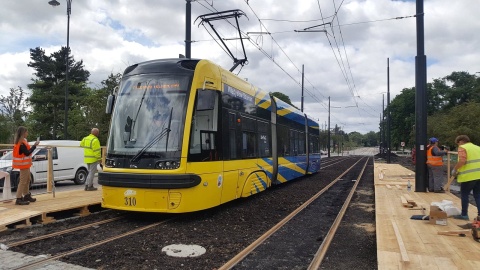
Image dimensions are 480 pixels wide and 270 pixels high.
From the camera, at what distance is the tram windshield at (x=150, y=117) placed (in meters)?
7.62

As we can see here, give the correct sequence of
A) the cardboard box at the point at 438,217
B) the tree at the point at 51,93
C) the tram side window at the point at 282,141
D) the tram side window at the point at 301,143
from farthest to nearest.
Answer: the tree at the point at 51,93, the tram side window at the point at 301,143, the tram side window at the point at 282,141, the cardboard box at the point at 438,217

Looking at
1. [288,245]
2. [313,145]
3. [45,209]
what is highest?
[313,145]

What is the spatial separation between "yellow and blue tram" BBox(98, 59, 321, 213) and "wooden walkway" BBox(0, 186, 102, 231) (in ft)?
3.64

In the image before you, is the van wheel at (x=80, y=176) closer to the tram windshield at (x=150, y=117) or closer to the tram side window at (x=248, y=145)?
the tram side window at (x=248, y=145)

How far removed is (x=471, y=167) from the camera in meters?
7.02

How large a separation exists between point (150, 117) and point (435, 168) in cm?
813

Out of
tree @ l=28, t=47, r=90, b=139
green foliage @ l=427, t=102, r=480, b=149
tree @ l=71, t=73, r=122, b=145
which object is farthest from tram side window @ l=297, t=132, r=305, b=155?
tree @ l=28, t=47, r=90, b=139

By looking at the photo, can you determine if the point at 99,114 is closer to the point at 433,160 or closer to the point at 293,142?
the point at 293,142

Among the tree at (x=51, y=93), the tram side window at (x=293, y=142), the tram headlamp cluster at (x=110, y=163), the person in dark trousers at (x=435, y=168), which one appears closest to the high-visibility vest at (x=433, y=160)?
the person in dark trousers at (x=435, y=168)

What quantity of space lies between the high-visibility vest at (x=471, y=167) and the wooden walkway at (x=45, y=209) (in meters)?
7.63

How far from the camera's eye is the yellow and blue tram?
7.47 meters

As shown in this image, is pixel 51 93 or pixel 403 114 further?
pixel 403 114

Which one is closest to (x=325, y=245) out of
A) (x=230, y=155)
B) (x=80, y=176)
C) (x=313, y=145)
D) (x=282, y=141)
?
(x=230, y=155)

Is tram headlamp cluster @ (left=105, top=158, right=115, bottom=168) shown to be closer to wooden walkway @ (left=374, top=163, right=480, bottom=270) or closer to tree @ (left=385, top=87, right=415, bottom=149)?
wooden walkway @ (left=374, top=163, right=480, bottom=270)
